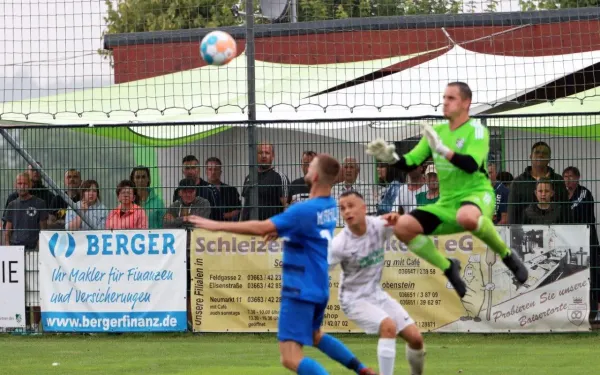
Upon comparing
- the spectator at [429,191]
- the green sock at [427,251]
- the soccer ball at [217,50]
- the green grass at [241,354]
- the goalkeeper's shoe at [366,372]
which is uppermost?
the soccer ball at [217,50]

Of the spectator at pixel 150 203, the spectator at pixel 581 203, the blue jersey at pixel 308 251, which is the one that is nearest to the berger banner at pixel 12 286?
the spectator at pixel 150 203

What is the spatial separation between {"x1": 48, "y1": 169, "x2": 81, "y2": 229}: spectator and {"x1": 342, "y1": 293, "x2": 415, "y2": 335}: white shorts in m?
6.64

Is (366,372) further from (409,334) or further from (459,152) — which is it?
(459,152)

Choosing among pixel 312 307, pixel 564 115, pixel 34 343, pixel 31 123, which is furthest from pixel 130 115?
pixel 312 307

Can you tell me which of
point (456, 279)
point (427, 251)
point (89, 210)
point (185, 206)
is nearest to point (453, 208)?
point (427, 251)

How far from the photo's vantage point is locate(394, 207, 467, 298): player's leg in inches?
388

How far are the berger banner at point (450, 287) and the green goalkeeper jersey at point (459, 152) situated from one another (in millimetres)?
4670

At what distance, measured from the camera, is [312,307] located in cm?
888

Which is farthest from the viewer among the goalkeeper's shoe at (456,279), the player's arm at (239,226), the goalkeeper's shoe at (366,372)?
the goalkeeper's shoe at (456,279)

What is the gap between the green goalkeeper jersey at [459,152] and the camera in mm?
9812

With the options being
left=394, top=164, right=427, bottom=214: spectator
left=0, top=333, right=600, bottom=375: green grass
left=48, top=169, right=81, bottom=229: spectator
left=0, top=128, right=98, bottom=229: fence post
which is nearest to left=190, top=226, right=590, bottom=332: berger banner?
left=0, top=333, right=600, bottom=375: green grass

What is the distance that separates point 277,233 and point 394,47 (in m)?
11.2

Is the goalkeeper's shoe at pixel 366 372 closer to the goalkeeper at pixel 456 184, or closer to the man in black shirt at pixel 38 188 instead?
the goalkeeper at pixel 456 184

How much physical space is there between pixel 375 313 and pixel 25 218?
7.58 m
